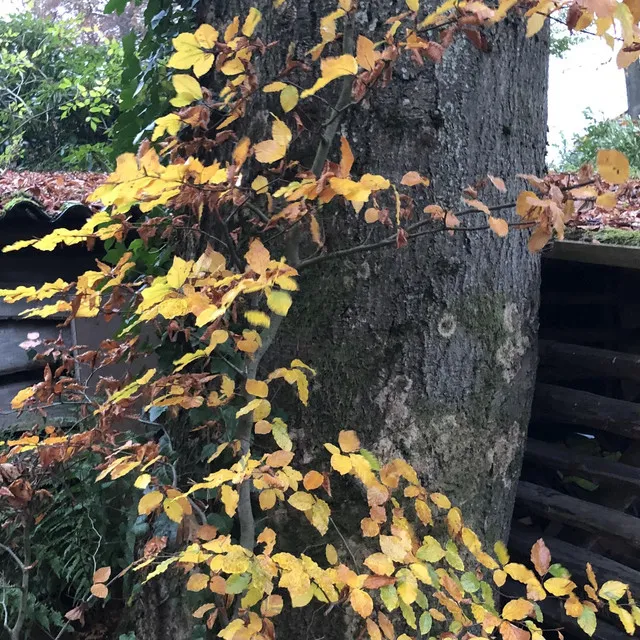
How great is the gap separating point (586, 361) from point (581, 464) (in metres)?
0.43

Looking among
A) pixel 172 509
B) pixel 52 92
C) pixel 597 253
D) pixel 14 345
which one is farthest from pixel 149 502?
pixel 52 92

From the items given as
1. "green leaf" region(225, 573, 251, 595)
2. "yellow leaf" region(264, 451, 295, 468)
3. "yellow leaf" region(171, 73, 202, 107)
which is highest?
"yellow leaf" region(171, 73, 202, 107)

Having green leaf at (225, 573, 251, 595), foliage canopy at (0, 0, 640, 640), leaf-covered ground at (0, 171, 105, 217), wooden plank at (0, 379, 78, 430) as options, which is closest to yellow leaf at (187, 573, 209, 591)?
foliage canopy at (0, 0, 640, 640)

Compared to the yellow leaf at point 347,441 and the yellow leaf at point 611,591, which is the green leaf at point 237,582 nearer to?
the yellow leaf at point 347,441

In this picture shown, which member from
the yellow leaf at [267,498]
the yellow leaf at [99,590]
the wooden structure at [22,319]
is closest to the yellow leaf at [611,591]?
the yellow leaf at [267,498]

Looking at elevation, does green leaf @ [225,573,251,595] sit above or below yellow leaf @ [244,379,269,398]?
below

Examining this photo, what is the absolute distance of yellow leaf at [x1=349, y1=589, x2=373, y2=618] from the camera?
3.82ft

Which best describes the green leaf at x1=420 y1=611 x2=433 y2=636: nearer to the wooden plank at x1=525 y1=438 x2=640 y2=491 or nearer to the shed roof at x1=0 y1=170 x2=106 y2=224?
the wooden plank at x1=525 y1=438 x2=640 y2=491

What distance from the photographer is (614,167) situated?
1.03m

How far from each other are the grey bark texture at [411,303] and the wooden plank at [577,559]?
3.25 ft

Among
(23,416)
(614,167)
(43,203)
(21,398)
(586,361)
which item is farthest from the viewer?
(23,416)

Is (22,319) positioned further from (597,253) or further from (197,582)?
(597,253)

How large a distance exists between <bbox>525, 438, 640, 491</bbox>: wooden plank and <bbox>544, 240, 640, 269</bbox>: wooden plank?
0.88m

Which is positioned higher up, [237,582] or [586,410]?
[237,582]
